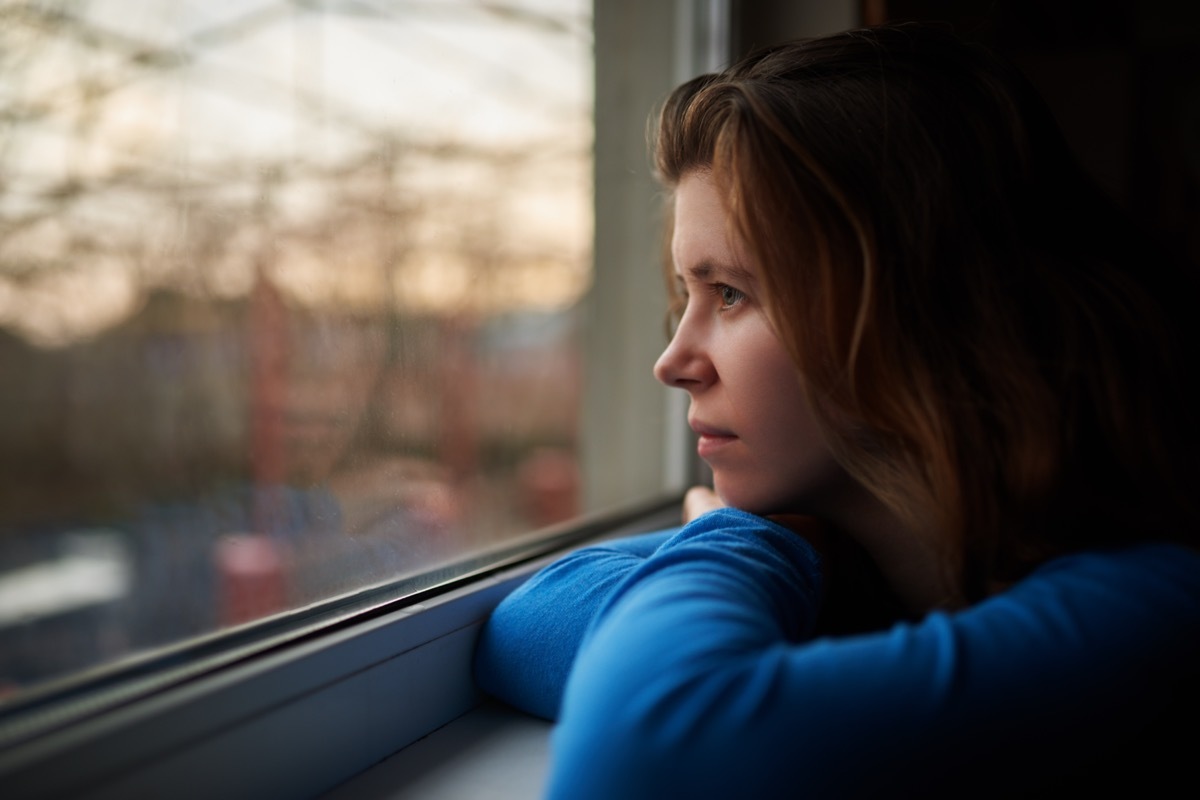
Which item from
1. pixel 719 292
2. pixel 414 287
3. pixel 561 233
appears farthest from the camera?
pixel 561 233

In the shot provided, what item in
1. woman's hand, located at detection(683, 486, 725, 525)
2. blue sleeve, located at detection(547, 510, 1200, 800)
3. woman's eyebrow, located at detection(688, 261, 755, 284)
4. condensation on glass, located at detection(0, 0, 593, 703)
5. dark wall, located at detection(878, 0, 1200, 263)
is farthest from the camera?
dark wall, located at detection(878, 0, 1200, 263)

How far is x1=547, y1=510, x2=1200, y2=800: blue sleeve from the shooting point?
40cm

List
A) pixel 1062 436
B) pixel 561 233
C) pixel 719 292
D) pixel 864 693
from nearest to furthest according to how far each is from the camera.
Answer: pixel 864 693 → pixel 1062 436 → pixel 719 292 → pixel 561 233

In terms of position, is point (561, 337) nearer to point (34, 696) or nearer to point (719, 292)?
point (719, 292)

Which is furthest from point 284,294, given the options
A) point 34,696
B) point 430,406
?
point 34,696

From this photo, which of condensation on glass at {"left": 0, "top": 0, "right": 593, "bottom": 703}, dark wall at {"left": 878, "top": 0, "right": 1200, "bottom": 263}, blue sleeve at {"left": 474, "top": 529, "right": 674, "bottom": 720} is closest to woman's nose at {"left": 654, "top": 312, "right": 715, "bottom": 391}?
blue sleeve at {"left": 474, "top": 529, "right": 674, "bottom": 720}

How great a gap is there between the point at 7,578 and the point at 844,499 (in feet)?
1.89

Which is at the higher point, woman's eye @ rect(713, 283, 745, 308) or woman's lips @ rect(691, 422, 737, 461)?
woman's eye @ rect(713, 283, 745, 308)

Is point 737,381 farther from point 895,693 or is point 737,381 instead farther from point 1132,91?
point 1132,91

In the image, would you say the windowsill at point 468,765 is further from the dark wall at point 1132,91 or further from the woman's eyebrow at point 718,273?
the dark wall at point 1132,91

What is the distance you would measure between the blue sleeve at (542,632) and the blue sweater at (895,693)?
6.2 inches

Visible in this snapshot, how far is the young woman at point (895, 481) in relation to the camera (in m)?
0.42

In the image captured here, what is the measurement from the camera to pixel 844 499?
690 millimetres

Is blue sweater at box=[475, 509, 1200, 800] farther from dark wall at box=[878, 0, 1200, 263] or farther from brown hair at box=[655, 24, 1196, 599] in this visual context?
dark wall at box=[878, 0, 1200, 263]
